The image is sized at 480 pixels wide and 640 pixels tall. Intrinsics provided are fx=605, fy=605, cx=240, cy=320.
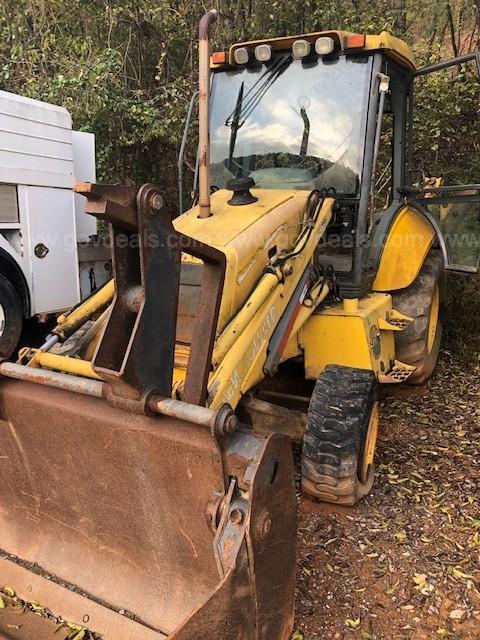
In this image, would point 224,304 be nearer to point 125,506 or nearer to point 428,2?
point 125,506

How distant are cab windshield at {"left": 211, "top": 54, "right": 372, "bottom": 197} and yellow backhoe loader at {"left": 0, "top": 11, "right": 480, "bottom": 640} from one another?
13 millimetres

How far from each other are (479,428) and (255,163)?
2.69 meters

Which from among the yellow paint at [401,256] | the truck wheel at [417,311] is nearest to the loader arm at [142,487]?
the yellow paint at [401,256]

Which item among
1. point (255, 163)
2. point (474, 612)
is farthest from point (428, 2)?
point (474, 612)

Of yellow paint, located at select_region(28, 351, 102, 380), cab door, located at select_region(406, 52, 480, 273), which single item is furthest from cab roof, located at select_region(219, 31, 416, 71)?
cab door, located at select_region(406, 52, 480, 273)

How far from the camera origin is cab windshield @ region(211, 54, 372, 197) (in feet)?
13.7

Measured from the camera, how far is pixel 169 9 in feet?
29.5

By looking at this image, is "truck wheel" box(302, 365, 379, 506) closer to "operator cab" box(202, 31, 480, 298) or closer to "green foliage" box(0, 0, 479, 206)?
"operator cab" box(202, 31, 480, 298)

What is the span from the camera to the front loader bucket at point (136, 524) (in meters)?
2.09

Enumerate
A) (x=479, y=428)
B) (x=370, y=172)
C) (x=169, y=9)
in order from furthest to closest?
(x=169, y=9) < (x=479, y=428) < (x=370, y=172)

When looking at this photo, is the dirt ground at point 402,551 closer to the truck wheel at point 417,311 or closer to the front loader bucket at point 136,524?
the front loader bucket at point 136,524

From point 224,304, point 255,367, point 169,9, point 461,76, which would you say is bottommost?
point 255,367

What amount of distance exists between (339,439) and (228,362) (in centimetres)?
81

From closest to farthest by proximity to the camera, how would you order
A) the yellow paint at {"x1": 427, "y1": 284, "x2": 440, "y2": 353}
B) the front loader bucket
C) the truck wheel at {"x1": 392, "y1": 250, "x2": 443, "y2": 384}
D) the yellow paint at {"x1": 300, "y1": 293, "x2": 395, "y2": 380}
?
the front loader bucket → the yellow paint at {"x1": 300, "y1": 293, "x2": 395, "y2": 380} → the truck wheel at {"x1": 392, "y1": 250, "x2": 443, "y2": 384} → the yellow paint at {"x1": 427, "y1": 284, "x2": 440, "y2": 353}
